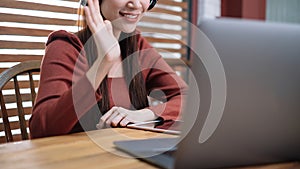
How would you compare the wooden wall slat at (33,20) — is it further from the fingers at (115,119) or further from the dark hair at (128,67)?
the fingers at (115,119)

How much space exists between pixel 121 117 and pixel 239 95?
59 cm

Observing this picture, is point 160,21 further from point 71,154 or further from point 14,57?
point 71,154

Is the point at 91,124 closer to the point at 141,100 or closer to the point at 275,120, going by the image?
the point at 141,100

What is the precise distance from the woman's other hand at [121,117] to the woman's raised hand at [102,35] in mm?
149

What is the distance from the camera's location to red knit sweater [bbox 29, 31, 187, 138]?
2.89 ft

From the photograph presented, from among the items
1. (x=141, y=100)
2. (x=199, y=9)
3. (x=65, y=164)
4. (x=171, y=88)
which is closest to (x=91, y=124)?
(x=141, y=100)

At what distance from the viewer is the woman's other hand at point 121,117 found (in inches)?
40.0

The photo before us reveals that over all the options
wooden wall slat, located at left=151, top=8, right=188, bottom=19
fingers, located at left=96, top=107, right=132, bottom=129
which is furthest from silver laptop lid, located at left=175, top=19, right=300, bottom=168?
wooden wall slat, located at left=151, top=8, right=188, bottom=19

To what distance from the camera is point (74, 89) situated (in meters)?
0.83

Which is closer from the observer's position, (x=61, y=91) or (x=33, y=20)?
(x=61, y=91)

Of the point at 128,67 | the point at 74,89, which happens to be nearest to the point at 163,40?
the point at 128,67

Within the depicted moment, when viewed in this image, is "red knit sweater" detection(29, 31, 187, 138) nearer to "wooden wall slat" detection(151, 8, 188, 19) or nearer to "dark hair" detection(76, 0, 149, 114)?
"dark hair" detection(76, 0, 149, 114)

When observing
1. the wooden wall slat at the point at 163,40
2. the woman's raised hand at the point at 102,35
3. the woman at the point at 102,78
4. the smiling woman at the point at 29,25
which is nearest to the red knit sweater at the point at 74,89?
the woman at the point at 102,78

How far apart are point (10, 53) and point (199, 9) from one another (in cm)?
162
